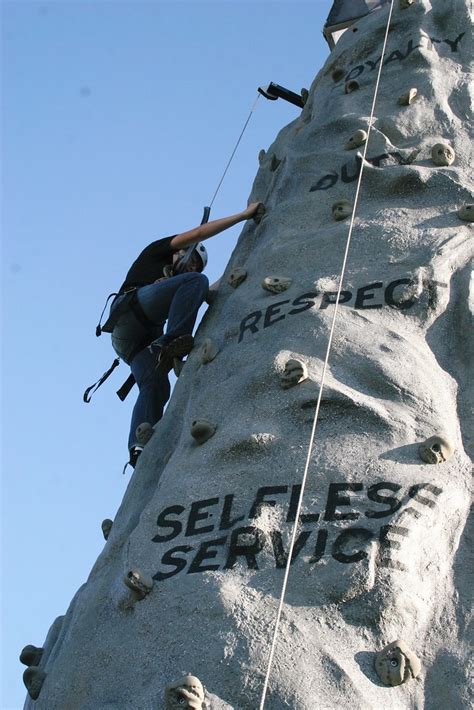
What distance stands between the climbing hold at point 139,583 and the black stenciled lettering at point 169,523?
0.28m

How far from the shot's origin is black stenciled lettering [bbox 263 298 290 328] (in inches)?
272

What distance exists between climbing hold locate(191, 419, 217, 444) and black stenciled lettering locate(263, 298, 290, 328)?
2.85 feet

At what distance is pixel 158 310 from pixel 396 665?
4.08m

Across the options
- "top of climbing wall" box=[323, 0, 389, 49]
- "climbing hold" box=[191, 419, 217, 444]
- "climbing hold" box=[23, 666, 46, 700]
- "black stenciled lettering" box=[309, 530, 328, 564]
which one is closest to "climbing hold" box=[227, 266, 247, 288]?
"climbing hold" box=[191, 419, 217, 444]

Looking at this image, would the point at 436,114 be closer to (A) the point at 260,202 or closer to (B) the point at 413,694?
(A) the point at 260,202

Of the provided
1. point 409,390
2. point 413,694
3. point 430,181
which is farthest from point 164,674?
point 430,181

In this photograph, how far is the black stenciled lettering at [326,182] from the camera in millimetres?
8109

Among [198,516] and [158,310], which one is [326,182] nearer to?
[158,310]

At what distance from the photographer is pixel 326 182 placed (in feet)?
26.8

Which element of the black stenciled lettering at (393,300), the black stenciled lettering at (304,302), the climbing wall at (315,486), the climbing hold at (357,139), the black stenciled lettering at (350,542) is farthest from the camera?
the climbing hold at (357,139)

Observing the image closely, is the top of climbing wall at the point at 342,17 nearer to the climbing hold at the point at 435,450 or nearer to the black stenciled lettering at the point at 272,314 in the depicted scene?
the black stenciled lettering at the point at 272,314

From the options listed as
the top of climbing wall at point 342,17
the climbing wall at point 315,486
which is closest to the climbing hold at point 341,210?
the climbing wall at point 315,486

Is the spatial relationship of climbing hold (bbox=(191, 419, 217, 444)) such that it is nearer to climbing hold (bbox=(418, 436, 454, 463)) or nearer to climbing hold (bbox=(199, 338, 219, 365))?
climbing hold (bbox=(199, 338, 219, 365))

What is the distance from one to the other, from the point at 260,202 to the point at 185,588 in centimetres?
390
